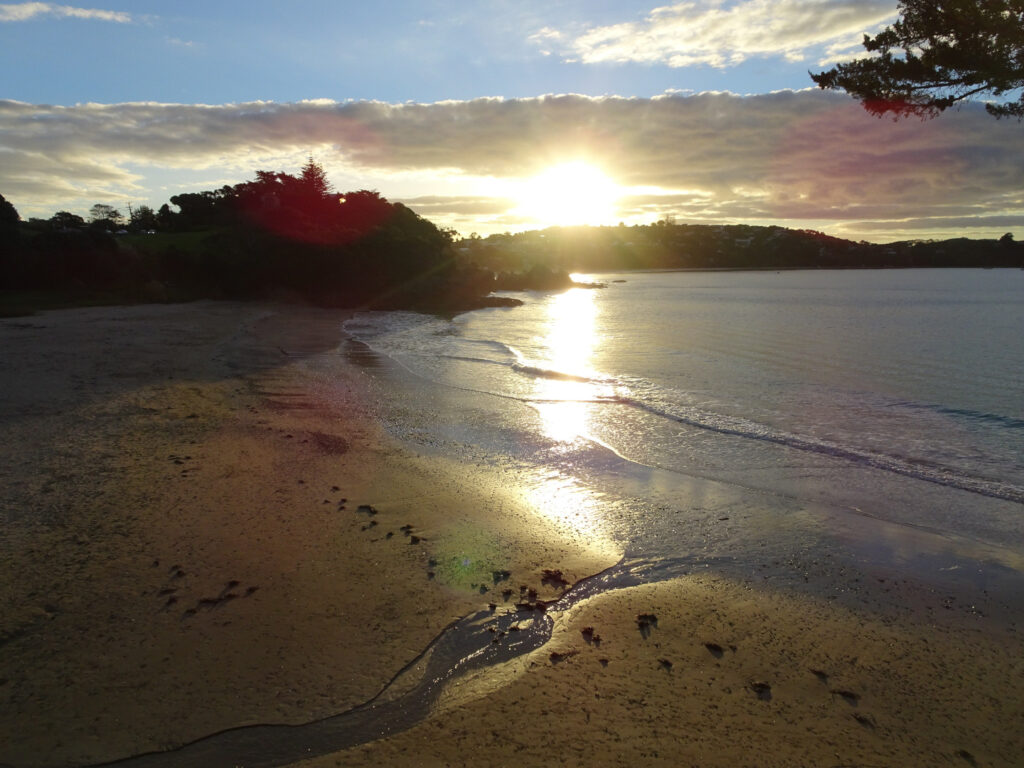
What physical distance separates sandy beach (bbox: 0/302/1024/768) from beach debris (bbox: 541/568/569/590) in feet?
0.15

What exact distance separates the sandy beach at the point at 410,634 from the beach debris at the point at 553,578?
45 millimetres

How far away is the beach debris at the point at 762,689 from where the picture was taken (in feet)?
12.6

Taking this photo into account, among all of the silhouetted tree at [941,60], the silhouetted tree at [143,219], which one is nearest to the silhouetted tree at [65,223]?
the silhouetted tree at [143,219]

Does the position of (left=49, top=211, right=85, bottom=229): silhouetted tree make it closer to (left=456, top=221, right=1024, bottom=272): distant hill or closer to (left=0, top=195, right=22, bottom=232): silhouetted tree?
(left=0, top=195, right=22, bottom=232): silhouetted tree

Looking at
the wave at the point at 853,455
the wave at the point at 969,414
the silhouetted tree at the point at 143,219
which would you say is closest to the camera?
the wave at the point at 853,455

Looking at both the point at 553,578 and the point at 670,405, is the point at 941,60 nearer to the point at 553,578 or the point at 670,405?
the point at 670,405

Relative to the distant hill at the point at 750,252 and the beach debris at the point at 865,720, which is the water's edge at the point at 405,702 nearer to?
the beach debris at the point at 865,720

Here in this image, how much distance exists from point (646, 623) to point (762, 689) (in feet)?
3.08

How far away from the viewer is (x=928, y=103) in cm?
1152

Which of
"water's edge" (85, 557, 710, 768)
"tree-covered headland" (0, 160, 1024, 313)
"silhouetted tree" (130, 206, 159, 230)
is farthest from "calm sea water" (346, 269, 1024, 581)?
"silhouetted tree" (130, 206, 159, 230)

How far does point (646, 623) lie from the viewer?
4.65 metres

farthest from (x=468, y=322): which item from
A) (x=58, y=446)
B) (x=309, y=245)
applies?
(x=58, y=446)

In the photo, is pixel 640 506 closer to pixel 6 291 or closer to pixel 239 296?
pixel 6 291

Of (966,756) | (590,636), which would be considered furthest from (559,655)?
(966,756)
